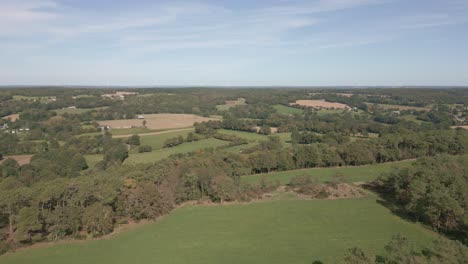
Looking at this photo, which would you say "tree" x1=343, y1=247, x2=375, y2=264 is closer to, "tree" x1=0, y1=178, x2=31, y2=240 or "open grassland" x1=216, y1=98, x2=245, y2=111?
"tree" x1=0, y1=178, x2=31, y2=240

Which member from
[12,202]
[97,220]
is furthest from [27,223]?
[97,220]

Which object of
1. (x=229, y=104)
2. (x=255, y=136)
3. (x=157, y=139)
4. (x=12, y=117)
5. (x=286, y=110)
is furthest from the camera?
(x=229, y=104)

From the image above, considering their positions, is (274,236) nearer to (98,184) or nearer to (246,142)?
(98,184)

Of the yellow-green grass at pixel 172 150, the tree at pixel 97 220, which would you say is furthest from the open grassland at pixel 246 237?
the yellow-green grass at pixel 172 150

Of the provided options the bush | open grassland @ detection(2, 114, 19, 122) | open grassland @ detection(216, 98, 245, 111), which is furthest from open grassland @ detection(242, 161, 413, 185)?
open grassland @ detection(216, 98, 245, 111)

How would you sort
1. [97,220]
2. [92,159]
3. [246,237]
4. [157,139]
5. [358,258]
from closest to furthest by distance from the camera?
[358,258], [246,237], [97,220], [92,159], [157,139]

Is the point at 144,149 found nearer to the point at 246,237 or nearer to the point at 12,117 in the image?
the point at 246,237

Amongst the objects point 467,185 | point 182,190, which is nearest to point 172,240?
point 182,190

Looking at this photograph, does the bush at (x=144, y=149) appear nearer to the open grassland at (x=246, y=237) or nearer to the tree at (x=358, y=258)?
the open grassland at (x=246, y=237)
